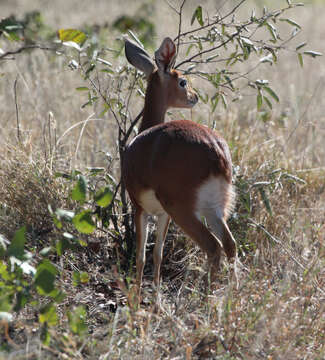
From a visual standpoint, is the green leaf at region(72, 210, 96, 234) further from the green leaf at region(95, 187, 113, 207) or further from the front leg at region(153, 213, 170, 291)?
the front leg at region(153, 213, 170, 291)

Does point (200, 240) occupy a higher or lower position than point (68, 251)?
higher

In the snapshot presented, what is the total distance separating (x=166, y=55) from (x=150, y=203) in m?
1.14

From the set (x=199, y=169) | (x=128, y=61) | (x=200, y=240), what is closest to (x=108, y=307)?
(x=200, y=240)

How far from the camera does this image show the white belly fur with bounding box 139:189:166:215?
3.35 metres

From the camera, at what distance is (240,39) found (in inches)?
153

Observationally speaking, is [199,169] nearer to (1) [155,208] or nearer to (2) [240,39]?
(1) [155,208]

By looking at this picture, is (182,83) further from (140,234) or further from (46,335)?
(46,335)

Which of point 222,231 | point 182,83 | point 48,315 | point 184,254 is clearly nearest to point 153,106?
point 182,83

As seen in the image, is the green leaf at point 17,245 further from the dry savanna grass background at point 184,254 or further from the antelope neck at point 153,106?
the antelope neck at point 153,106

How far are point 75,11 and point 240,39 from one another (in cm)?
879

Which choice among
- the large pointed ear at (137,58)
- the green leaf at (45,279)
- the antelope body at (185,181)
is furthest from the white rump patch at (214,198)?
the large pointed ear at (137,58)

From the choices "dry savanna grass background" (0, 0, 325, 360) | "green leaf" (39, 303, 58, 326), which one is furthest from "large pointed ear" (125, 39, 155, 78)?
"green leaf" (39, 303, 58, 326)

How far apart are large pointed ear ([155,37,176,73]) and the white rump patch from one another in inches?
44.8

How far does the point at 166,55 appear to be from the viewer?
4027 mm
